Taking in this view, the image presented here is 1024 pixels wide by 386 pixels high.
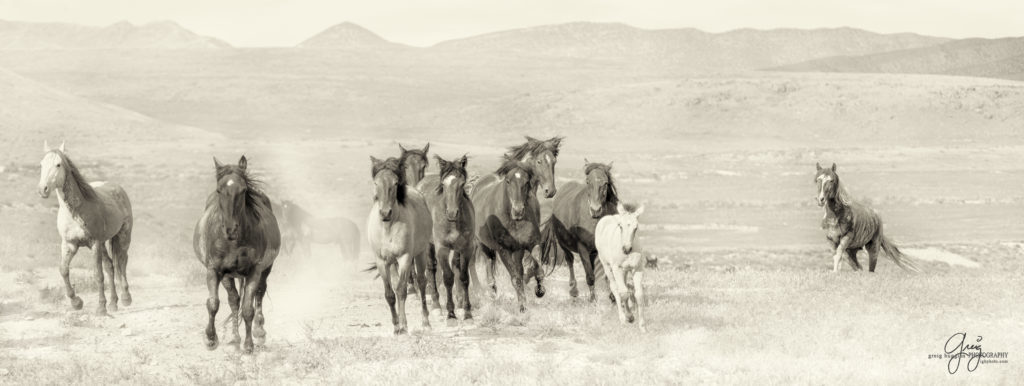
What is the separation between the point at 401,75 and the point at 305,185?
266ft

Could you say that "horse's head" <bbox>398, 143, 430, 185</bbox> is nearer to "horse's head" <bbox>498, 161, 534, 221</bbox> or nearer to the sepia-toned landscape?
"horse's head" <bbox>498, 161, 534, 221</bbox>

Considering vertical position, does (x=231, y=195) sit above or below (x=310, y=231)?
above

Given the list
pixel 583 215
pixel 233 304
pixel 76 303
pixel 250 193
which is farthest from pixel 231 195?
pixel 583 215

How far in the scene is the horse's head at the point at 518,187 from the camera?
1234 cm

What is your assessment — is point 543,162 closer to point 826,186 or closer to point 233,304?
point 233,304

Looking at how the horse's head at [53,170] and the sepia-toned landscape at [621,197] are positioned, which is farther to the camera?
the horse's head at [53,170]

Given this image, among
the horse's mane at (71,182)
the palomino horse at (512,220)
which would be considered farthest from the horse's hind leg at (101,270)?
the palomino horse at (512,220)

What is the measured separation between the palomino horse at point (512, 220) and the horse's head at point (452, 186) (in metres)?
0.66

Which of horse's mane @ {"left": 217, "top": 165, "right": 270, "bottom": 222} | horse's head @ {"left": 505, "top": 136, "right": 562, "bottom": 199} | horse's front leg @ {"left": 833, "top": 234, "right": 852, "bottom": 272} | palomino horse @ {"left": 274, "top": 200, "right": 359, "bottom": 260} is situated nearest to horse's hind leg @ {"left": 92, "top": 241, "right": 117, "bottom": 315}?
horse's mane @ {"left": 217, "top": 165, "right": 270, "bottom": 222}

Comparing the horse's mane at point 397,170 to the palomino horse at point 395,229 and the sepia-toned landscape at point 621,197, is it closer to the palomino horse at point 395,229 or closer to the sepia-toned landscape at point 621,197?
the palomino horse at point 395,229

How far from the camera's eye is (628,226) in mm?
11133

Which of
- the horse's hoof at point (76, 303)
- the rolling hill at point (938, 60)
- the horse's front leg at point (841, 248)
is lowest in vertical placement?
the horse's front leg at point (841, 248)

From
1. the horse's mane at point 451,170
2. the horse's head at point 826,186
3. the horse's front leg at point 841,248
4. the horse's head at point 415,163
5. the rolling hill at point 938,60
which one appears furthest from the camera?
the rolling hill at point 938,60

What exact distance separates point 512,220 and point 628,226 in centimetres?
208
